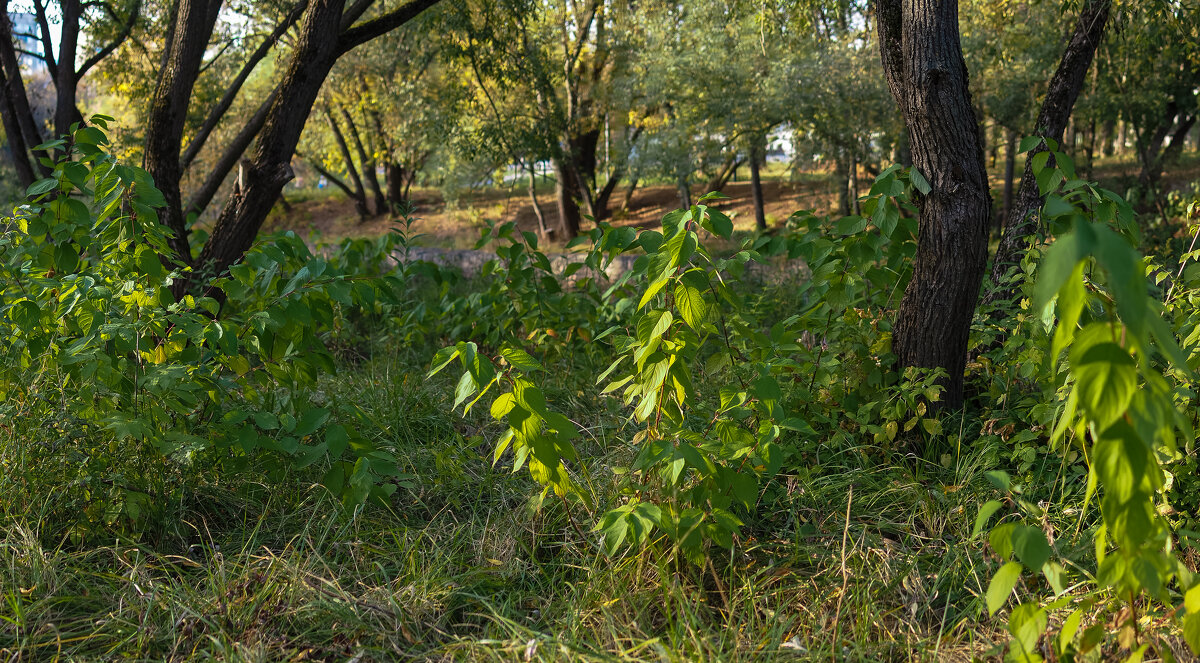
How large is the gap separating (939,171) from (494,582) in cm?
202

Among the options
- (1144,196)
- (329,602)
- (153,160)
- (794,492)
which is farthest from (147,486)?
(1144,196)

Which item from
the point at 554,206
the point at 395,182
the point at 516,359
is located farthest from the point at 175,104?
the point at 395,182

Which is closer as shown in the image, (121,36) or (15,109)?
(15,109)

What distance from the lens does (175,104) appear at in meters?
4.80

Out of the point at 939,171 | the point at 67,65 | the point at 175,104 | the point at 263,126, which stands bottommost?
the point at 939,171

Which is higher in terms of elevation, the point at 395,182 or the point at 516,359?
the point at 395,182

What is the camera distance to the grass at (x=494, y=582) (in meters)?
2.00

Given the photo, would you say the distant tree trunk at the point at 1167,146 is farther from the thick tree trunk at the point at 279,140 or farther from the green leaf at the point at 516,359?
the green leaf at the point at 516,359

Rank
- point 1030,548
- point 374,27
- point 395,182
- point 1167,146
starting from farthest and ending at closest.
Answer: point 395,182 < point 1167,146 < point 374,27 < point 1030,548

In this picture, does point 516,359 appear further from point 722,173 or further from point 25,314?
point 722,173

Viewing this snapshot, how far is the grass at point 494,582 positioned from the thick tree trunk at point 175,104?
2.71 metres

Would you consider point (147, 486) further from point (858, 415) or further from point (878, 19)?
point (878, 19)

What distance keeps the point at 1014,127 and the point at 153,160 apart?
11.9 meters

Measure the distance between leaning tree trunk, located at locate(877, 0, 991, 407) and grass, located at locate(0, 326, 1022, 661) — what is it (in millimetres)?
541
